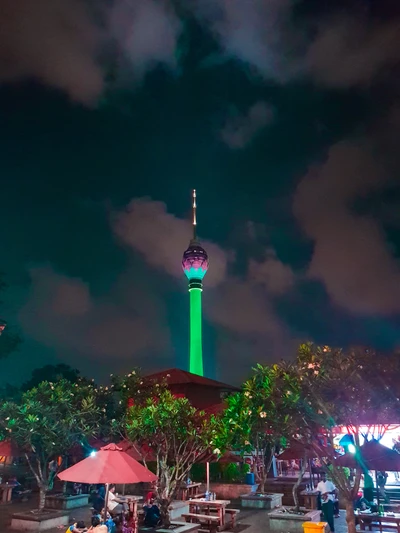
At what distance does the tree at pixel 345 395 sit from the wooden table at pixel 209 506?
582 centimetres

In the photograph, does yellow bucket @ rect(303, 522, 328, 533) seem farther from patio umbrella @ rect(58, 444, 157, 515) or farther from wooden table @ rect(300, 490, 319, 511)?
wooden table @ rect(300, 490, 319, 511)

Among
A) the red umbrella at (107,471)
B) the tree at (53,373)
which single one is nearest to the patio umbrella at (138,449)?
the red umbrella at (107,471)

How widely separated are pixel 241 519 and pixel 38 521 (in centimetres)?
802

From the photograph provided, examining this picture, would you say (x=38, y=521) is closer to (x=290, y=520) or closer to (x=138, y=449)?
(x=138, y=449)

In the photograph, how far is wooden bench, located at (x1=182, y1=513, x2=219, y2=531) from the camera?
1559 cm

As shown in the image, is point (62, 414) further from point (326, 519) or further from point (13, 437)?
point (326, 519)

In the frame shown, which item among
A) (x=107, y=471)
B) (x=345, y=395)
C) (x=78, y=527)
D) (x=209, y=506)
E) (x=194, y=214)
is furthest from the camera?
(x=194, y=214)

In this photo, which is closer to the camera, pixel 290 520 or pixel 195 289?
pixel 290 520

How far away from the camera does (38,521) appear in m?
15.6

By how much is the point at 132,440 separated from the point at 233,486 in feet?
30.8

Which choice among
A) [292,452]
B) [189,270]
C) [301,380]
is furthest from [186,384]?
[189,270]

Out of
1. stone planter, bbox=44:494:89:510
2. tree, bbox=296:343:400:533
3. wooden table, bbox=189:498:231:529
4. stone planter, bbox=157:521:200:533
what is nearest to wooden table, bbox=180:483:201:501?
wooden table, bbox=189:498:231:529

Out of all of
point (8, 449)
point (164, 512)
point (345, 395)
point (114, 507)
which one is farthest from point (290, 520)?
point (8, 449)

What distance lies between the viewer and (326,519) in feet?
49.0
